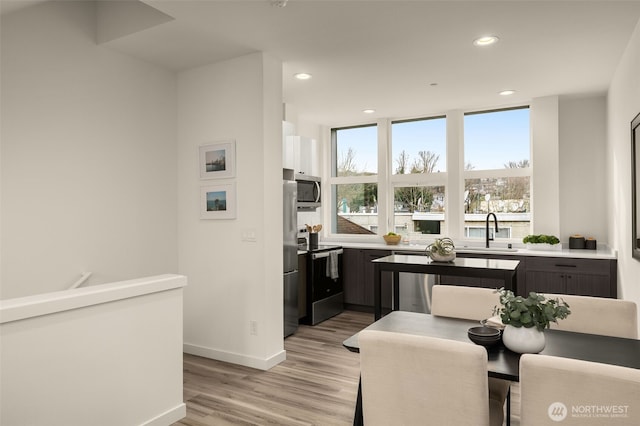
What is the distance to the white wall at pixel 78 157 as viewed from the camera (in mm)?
2838

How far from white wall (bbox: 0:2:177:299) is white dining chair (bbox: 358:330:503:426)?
2552 millimetres

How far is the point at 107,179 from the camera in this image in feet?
11.3

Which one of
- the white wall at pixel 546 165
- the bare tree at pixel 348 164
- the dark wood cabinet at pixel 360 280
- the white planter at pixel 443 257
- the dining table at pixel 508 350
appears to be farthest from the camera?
the bare tree at pixel 348 164

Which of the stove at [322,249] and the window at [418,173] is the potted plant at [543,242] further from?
the stove at [322,249]

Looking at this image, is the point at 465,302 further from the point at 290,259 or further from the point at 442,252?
the point at 290,259

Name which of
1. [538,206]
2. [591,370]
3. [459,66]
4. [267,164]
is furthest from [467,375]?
[538,206]

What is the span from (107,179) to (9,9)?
4.26 ft

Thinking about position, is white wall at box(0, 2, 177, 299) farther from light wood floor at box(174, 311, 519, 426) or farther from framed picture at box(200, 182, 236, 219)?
light wood floor at box(174, 311, 519, 426)

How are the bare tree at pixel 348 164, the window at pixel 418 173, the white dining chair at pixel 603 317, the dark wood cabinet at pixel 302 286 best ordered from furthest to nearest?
the bare tree at pixel 348 164, the window at pixel 418 173, the dark wood cabinet at pixel 302 286, the white dining chair at pixel 603 317

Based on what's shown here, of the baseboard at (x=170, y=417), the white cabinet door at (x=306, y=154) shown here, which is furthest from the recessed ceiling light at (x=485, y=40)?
the baseboard at (x=170, y=417)

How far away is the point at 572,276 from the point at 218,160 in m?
3.72

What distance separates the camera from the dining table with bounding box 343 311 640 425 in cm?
165

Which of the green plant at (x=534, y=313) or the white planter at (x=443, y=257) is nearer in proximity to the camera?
the green plant at (x=534, y=313)

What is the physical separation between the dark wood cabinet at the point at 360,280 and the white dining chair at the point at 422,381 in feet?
12.2
